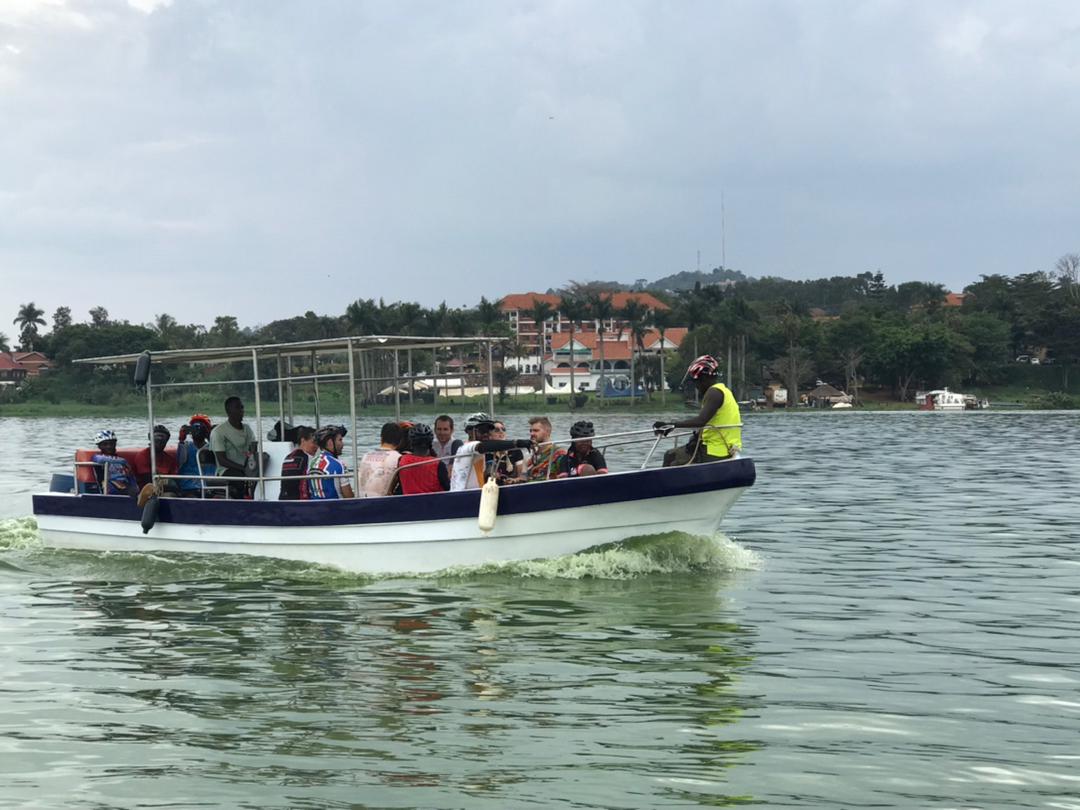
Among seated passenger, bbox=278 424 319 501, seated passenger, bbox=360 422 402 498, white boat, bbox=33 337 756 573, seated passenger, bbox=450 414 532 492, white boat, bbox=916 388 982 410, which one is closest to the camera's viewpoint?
white boat, bbox=33 337 756 573

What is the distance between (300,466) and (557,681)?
21.2ft

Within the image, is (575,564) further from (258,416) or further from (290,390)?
(290,390)

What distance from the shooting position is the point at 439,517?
1466 cm

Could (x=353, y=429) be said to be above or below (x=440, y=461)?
above

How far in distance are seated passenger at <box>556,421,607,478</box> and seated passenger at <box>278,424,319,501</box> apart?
9.84 feet

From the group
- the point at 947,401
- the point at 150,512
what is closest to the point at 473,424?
the point at 150,512

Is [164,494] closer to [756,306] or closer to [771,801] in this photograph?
[771,801]

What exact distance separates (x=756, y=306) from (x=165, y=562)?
143492 millimetres

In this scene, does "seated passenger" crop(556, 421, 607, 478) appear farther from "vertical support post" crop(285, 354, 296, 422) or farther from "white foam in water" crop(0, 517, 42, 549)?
"white foam in water" crop(0, 517, 42, 549)

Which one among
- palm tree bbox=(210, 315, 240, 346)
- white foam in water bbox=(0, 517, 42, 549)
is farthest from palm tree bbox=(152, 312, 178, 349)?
white foam in water bbox=(0, 517, 42, 549)

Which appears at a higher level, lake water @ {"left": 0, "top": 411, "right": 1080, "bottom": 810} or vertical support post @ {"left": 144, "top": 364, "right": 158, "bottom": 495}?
vertical support post @ {"left": 144, "top": 364, "right": 158, "bottom": 495}

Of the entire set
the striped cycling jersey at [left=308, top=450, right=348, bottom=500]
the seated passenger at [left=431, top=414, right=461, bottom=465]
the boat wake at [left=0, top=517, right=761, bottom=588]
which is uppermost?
the seated passenger at [left=431, top=414, right=461, bottom=465]

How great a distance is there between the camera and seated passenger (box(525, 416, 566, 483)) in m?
14.6

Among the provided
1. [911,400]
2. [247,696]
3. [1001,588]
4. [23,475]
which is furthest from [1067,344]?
[247,696]
